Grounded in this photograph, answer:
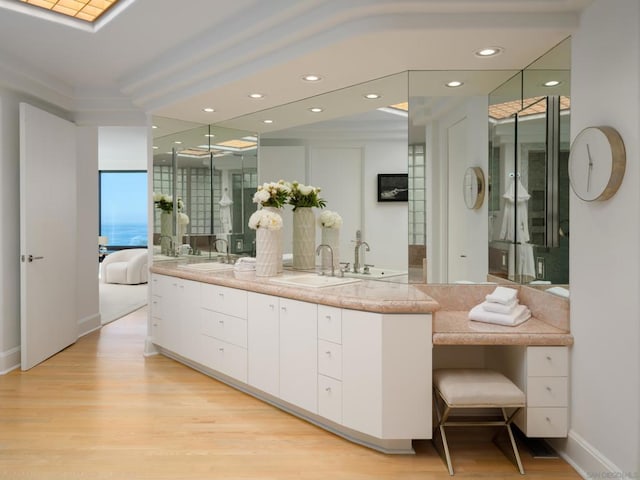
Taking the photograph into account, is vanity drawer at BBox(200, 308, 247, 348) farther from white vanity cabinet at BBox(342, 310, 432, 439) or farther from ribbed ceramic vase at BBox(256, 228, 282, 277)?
white vanity cabinet at BBox(342, 310, 432, 439)

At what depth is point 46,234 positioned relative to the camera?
14.0ft

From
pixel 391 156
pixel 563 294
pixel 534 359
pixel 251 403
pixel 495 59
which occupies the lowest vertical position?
pixel 251 403

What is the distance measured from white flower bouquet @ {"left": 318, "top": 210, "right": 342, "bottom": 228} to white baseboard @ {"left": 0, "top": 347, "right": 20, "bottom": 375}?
2726 millimetres

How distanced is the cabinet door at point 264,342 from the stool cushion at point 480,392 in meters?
1.10

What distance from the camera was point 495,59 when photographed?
2.79 metres

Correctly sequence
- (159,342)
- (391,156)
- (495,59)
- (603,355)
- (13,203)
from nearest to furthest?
1. (603,355)
2. (495,59)
3. (391,156)
4. (13,203)
5. (159,342)

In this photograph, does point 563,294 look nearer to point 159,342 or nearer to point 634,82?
point 634,82

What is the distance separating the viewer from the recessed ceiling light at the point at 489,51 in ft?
8.66

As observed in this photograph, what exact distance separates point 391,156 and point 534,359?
4.95 ft

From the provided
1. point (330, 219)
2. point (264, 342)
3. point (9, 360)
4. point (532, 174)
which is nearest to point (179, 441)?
point (264, 342)

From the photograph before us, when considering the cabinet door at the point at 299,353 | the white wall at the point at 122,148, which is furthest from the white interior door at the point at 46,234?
the white wall at the point at 122,148

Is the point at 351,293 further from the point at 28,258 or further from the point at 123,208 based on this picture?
the point at 123,208

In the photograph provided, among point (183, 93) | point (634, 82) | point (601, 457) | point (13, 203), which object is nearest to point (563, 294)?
point (601, 457)

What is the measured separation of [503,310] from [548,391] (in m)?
0.44
